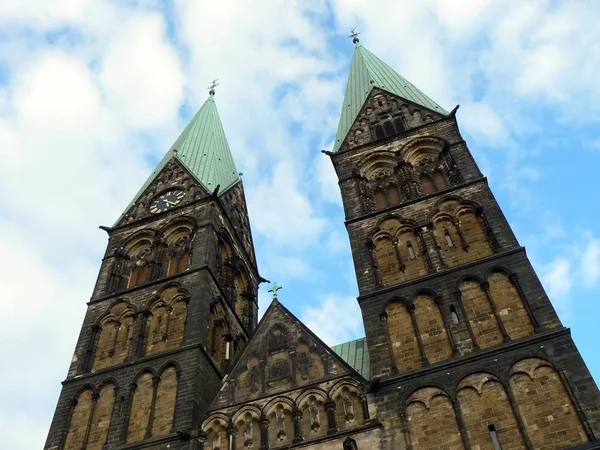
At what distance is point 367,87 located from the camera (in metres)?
31.2

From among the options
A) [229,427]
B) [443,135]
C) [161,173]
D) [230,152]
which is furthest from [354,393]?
[230,152]

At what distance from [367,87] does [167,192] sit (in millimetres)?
10702

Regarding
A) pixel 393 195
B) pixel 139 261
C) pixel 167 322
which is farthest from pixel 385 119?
pixel 167 322

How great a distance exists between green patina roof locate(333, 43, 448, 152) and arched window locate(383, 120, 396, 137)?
1570 mm

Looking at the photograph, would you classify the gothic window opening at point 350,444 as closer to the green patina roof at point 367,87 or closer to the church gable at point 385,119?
the church gable at point 385,119

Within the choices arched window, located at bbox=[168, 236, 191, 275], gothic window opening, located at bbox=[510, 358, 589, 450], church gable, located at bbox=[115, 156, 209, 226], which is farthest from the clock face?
gothic window opening, located at bbox=[510, 358, 589, 450]

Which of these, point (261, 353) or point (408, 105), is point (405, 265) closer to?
point (261, 353)

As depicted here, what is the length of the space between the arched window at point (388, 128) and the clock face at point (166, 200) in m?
8.98

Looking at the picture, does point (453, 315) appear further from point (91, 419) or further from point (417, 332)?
point (91, 419)

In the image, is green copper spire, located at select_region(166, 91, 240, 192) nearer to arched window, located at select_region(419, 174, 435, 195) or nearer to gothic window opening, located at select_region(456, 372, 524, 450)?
arched window, located at select_region(419, 174, 435, 195)

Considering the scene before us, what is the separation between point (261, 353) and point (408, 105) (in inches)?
532

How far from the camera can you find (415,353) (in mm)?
16938

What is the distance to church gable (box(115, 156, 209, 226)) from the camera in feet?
90.4

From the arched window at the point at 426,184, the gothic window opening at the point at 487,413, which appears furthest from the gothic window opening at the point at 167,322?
the gothic window opening at the point at 487,413
